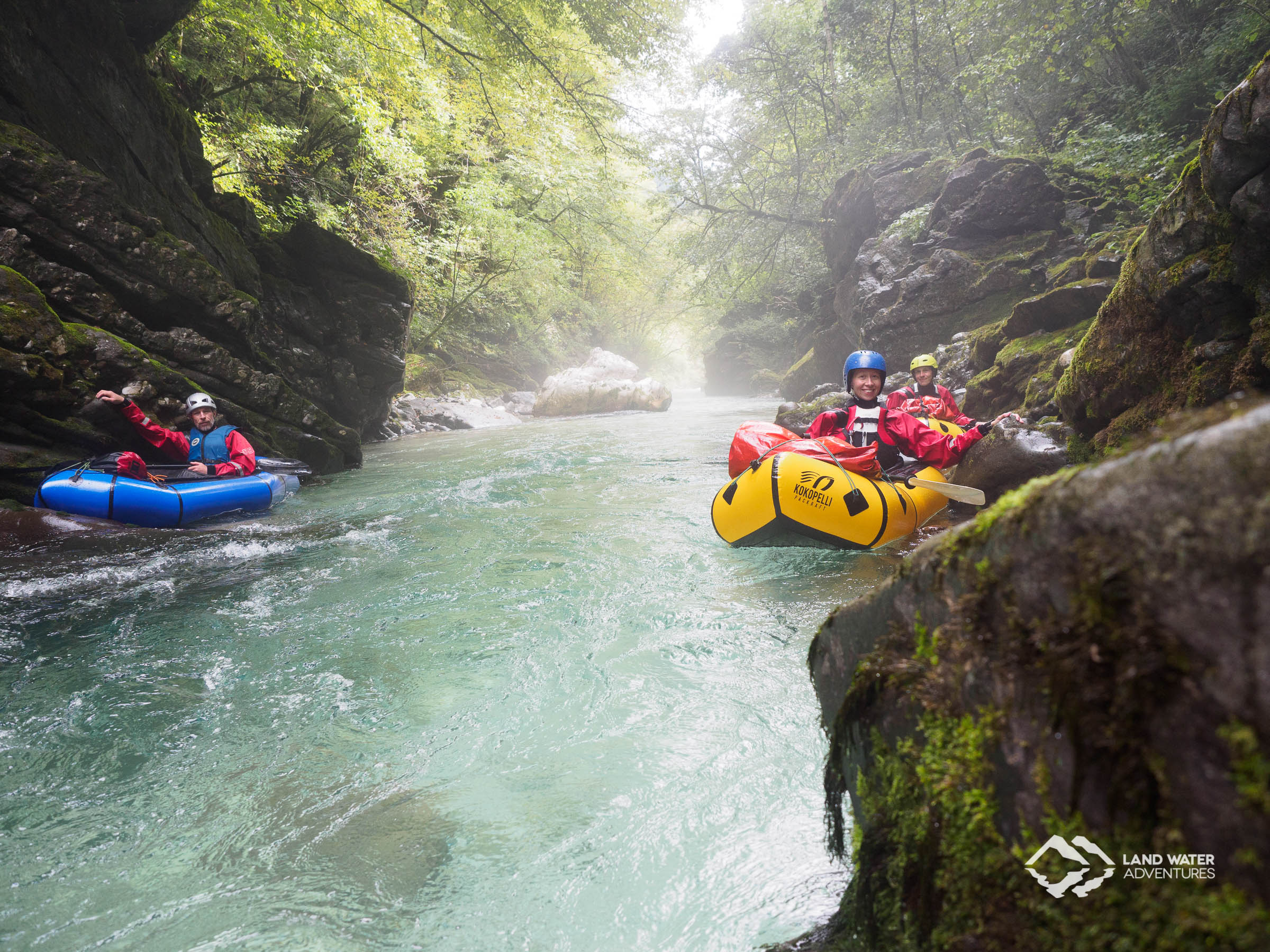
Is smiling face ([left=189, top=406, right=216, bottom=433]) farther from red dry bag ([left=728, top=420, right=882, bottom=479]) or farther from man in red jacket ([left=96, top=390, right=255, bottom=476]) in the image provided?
red dry bag ([left=728, top=420, right=882, bottom=479])

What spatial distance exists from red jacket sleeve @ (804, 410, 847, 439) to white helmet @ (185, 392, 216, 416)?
23.3 feet

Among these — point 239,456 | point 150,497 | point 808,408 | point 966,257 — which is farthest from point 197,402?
point 966,257

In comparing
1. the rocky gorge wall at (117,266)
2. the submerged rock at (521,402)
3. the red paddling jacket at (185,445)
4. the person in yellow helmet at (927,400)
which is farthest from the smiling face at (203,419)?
the submerged rock at (521,402)

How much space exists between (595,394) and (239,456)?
1722cm

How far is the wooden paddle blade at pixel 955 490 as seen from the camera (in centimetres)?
463

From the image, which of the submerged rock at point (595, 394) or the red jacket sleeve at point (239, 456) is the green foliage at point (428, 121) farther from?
the red jacket sleeve at point (239, 456)

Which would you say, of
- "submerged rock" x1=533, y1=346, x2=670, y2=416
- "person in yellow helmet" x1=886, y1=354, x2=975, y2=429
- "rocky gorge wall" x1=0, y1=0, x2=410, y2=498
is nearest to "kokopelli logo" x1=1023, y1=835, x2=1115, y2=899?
"person in yellow helmet" x1=886, y1=354, x2=975, y2=429

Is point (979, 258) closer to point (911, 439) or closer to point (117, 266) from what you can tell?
point (911, 439)

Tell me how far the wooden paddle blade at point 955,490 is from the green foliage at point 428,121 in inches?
265

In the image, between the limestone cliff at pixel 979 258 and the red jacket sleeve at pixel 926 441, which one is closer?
the red jacket sleeve at pixel 926 441

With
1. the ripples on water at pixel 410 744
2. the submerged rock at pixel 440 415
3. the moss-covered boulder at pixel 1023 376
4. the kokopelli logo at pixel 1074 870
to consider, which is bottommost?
the ripples on water at pixel 410 744

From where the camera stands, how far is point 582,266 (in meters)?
26.4

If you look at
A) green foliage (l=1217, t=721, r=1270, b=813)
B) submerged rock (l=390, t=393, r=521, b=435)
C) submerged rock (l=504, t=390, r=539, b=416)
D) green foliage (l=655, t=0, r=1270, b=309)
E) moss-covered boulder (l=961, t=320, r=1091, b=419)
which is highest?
green foliage (l=655, t=0, r=1270, b=309)

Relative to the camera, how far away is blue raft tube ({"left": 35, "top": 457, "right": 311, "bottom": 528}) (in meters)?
5.64
